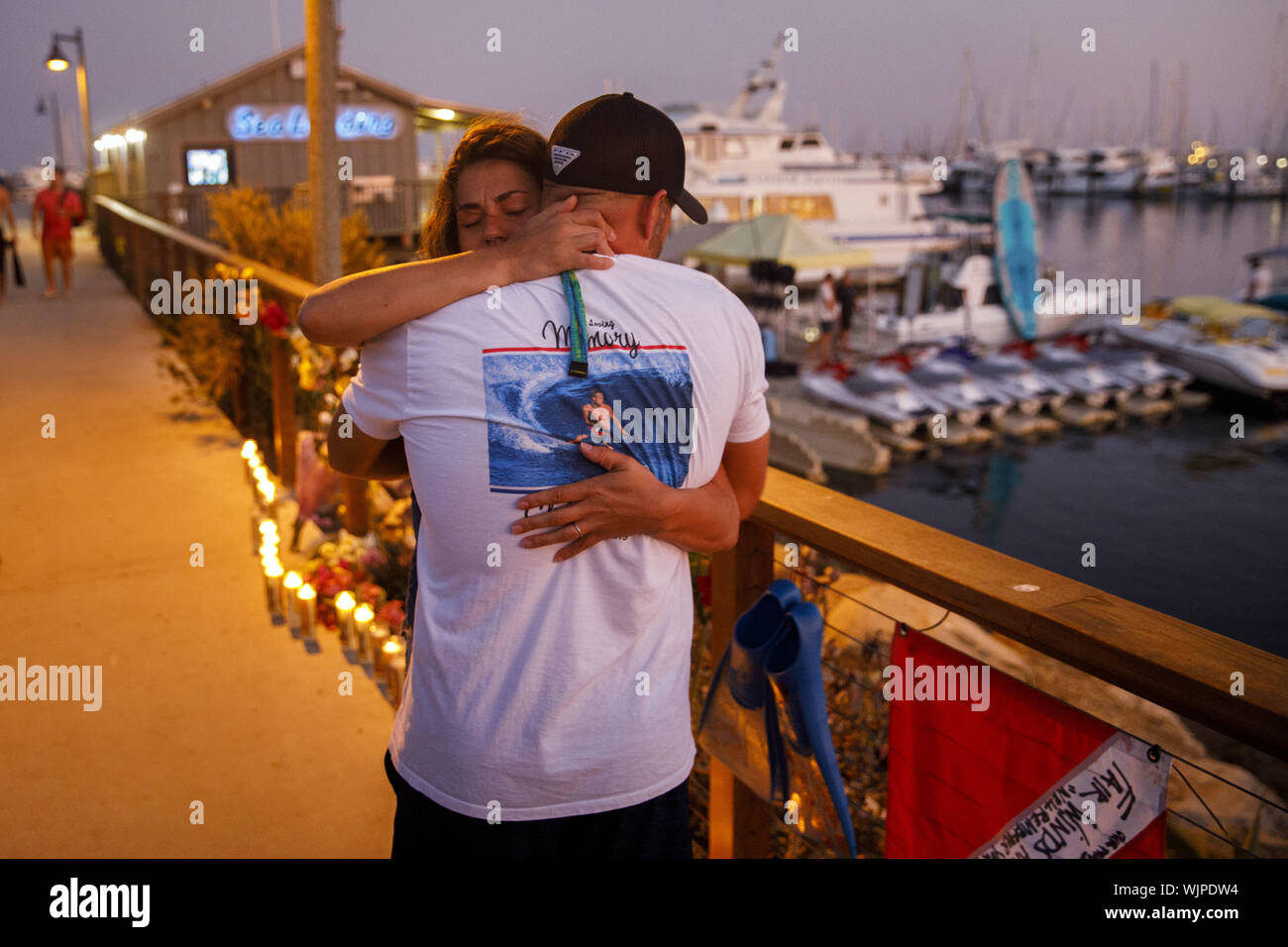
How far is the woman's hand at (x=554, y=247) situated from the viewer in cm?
143

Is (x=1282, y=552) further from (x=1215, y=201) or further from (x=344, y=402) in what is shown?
(x=1215, y=201)

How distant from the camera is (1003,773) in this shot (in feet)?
6.11

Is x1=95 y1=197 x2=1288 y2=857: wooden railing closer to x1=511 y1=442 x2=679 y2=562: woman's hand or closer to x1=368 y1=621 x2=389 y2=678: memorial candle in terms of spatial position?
A: x1=511 y1=442 x2=679 y2=562: woman's hand

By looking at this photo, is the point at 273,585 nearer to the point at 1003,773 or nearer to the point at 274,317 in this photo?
the point at 274,317

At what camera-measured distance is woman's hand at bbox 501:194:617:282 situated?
1.43 metres

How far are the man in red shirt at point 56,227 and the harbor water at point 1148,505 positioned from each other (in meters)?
13.1

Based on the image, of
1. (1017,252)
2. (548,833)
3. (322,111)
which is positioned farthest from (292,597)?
(1017,252)

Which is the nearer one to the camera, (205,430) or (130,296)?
(205,430)

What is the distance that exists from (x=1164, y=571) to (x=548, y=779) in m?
19.0

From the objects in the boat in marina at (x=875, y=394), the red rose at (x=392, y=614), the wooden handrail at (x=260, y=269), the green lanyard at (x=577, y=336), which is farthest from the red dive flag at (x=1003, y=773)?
the boat in marina at (x=875, y=394)

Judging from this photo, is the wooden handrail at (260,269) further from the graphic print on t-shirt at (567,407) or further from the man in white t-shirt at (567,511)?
the graphic print on t-shirt at (567,407)

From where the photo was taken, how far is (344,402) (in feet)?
5.20
